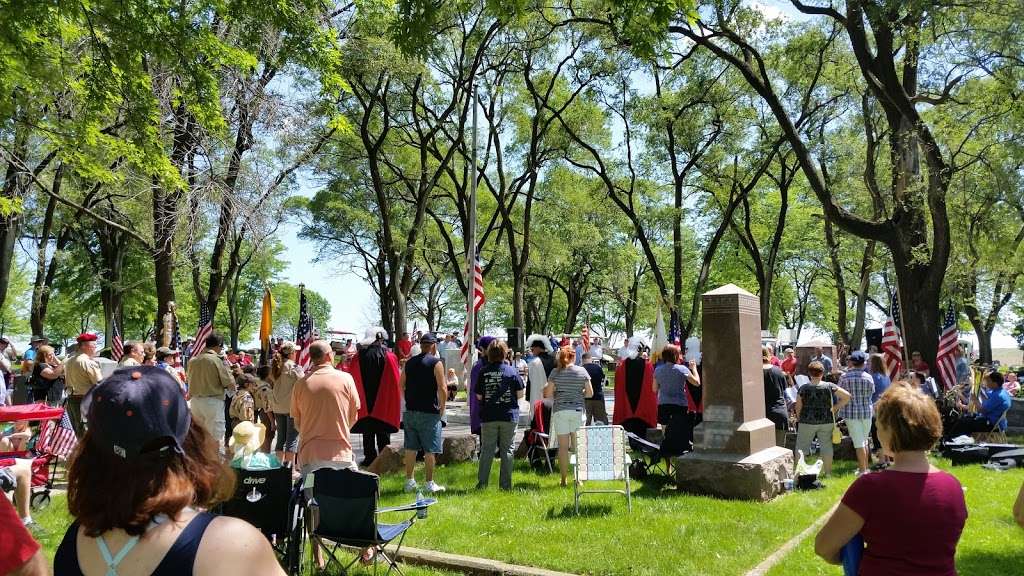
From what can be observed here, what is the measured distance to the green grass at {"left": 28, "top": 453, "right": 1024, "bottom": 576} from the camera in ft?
21.5

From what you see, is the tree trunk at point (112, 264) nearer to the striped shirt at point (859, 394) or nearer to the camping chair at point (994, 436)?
the striped shirt at point (859, 394)

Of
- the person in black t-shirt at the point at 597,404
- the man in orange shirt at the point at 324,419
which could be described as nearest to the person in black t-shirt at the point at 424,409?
the man in orange shirt at the point at 324,419

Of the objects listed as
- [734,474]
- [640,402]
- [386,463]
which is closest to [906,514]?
[734,474]

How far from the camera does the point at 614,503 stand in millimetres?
8922

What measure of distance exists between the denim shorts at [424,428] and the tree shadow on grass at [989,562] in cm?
563

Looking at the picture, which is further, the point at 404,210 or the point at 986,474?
the point at 404,210

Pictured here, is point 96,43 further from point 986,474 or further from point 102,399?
point 986,474

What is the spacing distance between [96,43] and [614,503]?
7723 millimetres

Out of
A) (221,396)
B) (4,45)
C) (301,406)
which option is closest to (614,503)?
(301,406)

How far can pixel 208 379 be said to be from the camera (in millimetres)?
10211

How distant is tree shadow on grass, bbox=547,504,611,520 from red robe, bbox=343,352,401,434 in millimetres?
3368

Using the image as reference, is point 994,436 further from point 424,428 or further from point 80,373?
point 80,373

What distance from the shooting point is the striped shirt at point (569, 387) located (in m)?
9.96

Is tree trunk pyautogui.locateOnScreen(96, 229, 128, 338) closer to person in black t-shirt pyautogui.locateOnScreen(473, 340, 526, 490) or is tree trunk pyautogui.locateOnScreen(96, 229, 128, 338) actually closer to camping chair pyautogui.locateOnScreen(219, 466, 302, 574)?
person in black t-shirt pyautogui.locateOnScreen(473, 340, 526, 490)
